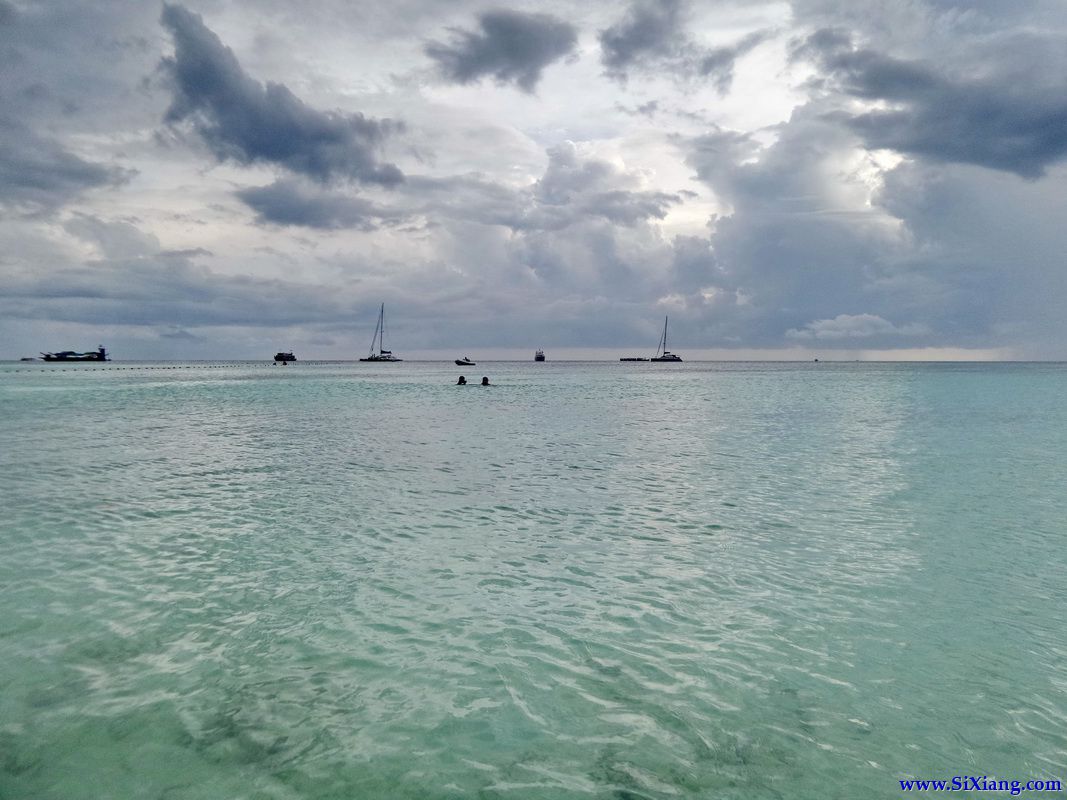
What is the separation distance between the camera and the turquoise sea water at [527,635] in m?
6.59

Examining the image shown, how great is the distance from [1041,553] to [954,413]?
4907 cm

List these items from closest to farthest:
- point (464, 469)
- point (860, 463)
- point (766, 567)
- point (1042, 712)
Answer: point (1042, 712) → point (766, 567) → point (464, 469) → point (860, 463)

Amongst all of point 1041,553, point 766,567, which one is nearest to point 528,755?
point 766,567

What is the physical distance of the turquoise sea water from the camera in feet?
21.6

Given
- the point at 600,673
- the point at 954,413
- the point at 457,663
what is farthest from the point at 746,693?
the point at 954,413

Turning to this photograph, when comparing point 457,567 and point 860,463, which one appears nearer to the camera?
point 457,567

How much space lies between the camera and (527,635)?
32.0 ft

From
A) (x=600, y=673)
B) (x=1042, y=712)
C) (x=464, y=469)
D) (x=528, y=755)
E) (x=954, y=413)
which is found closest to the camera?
(x=528, y=755)

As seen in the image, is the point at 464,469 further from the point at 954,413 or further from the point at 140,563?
the point at 954,413

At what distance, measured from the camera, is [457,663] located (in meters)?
8.90

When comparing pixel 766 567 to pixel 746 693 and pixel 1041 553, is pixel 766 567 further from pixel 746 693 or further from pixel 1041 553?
pixel 1041 553

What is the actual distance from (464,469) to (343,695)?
18072 millimetres

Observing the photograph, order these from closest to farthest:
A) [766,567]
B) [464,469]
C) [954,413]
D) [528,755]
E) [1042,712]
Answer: [528,755] < [1042,712] < [766,567] < [464,469] < [954,413]

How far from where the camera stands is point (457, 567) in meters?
13.2
